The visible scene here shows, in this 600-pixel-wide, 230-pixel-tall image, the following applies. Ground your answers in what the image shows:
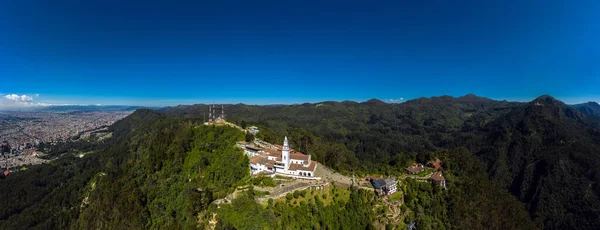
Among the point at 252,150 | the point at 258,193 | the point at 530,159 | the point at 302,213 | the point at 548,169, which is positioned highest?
the point at 252,150

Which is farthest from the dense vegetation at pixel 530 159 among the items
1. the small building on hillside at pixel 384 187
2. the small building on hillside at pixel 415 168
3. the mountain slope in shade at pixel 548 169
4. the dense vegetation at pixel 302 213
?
the dense vegetation at pixel 302 213

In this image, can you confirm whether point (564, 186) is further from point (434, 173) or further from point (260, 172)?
point (260, 172)

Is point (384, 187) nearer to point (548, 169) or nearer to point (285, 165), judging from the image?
point (285, 165)

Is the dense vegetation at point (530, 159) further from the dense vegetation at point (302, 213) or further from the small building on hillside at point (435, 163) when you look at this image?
the dense vegetation at point (302, 213)

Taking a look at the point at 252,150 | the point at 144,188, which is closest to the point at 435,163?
the point at 252,150

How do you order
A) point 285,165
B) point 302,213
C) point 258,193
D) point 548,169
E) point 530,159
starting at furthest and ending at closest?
1. point 530,159
2. point 548,169
3. point 285,165
4. point 258,193
5. point 302,213

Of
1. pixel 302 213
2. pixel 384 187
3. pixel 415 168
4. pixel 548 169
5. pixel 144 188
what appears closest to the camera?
pixel 302 213
